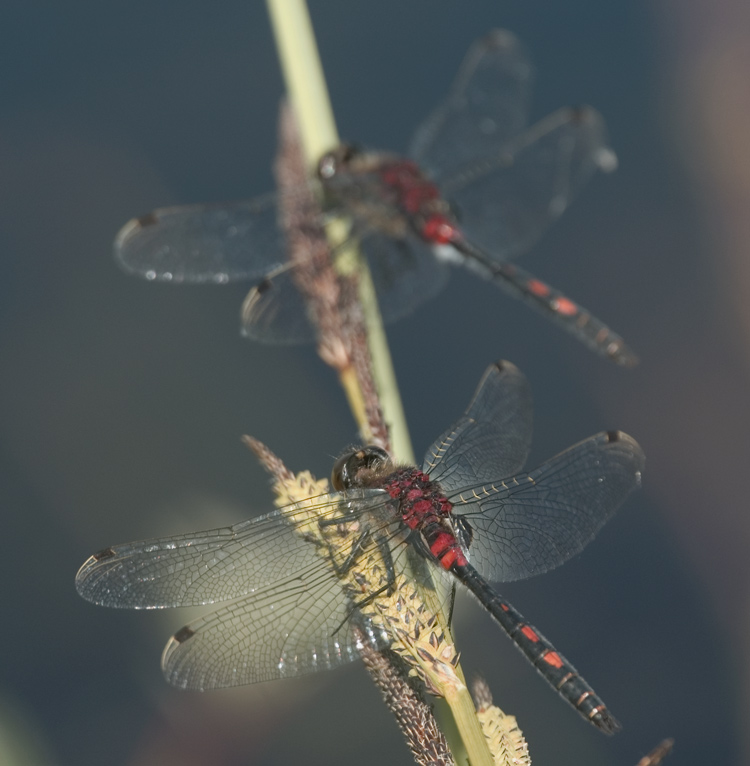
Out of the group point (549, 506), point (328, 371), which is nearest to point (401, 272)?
point (549, 506)

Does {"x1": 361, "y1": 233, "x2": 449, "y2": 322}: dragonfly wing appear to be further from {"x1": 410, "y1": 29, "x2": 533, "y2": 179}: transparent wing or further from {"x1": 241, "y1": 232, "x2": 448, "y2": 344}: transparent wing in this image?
{"x1": 410, "y1": 29, "x2": 533, "y2": 179}: transparent wing

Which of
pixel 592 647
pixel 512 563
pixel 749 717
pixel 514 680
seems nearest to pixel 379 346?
→ pixel 512 563

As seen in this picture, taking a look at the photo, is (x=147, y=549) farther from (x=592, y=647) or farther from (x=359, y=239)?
(x=592, y=647)

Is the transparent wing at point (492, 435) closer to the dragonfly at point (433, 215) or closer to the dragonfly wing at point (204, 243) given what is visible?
the dragonfly at point (433, 215)

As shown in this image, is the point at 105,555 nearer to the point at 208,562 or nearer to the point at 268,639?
the point at 208,562

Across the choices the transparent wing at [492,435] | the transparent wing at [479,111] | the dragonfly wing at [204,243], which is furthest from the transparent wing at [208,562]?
the transparent wing at [479,111]
